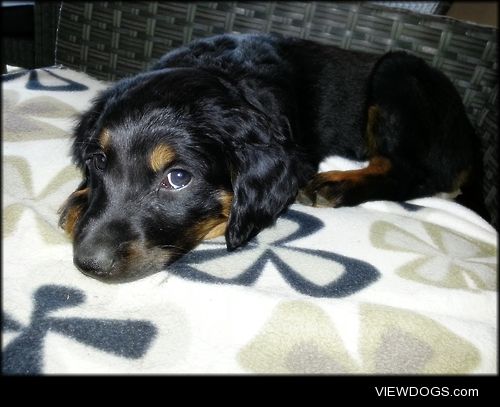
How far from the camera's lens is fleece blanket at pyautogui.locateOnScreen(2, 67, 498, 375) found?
1.10 m

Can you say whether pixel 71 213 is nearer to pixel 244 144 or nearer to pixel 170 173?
pixel 170 173

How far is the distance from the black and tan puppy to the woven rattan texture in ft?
0.68

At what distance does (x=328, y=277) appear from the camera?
4.87 ft

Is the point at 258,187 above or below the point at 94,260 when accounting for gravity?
above

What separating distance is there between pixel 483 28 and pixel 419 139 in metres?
0.85

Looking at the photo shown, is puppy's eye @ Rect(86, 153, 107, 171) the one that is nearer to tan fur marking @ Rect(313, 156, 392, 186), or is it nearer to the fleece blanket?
the fleece blanket

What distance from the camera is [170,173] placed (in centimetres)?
162

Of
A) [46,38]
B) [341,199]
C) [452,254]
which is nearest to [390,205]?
[341,199]

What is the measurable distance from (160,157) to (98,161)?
315 mm

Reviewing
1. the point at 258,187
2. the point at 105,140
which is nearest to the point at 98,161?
the point at 105,140

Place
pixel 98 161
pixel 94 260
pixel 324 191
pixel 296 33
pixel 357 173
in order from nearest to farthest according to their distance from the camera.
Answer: pixel 94 260, pixel 98 161, pixel 324 191, pixel 357 173, pixel 296 33

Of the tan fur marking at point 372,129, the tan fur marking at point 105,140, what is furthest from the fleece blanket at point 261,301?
the tan fur marking at point 372,129

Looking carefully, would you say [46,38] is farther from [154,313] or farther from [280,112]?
[154,313]

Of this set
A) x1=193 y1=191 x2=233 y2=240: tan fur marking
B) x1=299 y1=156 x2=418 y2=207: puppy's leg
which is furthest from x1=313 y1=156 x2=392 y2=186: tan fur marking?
x1=193 y1=191 x2=233 y2=240: tan fur marking
